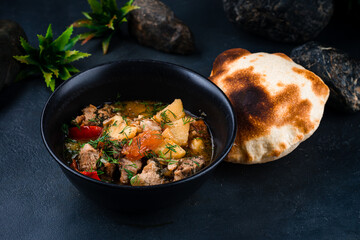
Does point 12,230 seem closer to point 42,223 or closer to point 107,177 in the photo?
point 42,223

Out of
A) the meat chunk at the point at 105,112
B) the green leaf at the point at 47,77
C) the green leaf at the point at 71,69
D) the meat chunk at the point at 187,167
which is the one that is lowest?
the green leaf at the point at 71,69

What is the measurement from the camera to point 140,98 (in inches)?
169

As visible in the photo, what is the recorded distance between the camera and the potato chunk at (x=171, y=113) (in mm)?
→ 3893

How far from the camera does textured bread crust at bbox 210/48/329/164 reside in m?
3.81

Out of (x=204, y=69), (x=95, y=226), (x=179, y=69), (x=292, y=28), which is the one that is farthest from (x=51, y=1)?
(x=95, y=226)

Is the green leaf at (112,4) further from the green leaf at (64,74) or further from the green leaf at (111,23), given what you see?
the green leaf at (64,74)

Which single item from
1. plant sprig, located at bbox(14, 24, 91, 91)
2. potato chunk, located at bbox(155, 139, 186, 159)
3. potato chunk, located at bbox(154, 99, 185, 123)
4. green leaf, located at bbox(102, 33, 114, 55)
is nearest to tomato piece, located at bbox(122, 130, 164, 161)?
potato chunk, located at bbox(155, 139, 186, 159)

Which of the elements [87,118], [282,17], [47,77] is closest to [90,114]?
[87,118]

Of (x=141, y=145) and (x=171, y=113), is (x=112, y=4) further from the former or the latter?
(x=141, y=145)

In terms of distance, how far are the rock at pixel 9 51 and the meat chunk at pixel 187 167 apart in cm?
254

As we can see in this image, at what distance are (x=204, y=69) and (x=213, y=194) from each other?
1.87m

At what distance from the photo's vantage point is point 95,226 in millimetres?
3512

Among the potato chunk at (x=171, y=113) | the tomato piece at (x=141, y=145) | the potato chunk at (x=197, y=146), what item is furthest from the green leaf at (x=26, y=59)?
the potato chunk at (x=197, y=146)

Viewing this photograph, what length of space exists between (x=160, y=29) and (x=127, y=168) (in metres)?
2.48
